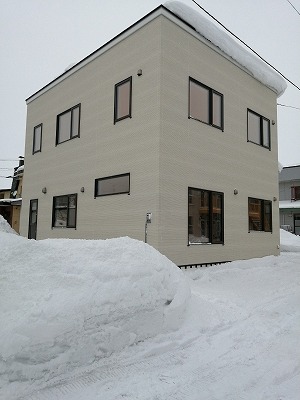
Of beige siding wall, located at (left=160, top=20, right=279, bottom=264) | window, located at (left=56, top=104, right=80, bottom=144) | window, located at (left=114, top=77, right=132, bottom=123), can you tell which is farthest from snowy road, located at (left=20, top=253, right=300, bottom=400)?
window, located at (left=56, top=104, right=80, bottom=144)

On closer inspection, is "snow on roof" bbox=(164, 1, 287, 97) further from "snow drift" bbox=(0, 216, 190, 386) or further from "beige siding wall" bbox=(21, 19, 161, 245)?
"snow drift" bbox=(0, 216, 190, 386)

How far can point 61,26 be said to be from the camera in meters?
71.9

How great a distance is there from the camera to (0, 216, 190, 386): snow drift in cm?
267

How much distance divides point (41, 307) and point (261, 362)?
2.39 meters

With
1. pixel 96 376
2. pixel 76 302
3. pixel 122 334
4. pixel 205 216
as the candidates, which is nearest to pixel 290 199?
pixel 205 216

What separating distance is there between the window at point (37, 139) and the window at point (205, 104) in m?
7.24

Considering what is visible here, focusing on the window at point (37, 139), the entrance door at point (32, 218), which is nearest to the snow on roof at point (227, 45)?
the window at point (37, 139)

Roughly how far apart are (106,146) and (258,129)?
19.9 ft

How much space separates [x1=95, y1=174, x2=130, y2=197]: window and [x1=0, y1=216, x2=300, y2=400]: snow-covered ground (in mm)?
4133

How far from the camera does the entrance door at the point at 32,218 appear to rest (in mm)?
12555

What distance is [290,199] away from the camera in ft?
90.0

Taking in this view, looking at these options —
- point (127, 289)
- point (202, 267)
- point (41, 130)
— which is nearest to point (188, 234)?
point (202, 267)

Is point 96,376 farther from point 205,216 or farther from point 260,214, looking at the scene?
point 260,214

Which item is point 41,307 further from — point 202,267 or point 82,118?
point 82,118
